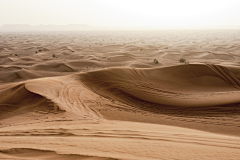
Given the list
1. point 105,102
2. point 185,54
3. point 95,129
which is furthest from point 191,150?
point 185,54

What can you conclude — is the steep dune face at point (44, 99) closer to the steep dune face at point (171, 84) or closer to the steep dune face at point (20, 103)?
the steep dune face at point (20, 103)

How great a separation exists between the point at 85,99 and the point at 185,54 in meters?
19.2

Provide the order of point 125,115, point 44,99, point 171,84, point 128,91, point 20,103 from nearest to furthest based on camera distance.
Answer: point 125,115, point 44,99, point 20,103, point 128,91, point 171,84

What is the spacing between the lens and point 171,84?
10039 mm

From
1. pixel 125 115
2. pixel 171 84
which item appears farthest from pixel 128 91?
pixel 171 84

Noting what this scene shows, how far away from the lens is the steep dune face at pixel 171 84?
26.7ft

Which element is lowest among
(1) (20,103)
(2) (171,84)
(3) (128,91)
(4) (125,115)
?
(4) (125,115)

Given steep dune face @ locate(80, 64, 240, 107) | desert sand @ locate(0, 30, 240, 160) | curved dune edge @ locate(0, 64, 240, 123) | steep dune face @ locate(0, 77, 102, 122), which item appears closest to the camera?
desert sand @ locate(0, 30, 240, 160)

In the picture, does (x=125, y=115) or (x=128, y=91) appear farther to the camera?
(x=128, y=91)

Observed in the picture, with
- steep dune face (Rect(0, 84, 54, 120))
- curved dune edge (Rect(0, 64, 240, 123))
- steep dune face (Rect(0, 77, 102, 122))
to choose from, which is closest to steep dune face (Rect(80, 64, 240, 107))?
curved dune edge (Rect(0, 64, 240, 123))

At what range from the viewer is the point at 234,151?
3.56m

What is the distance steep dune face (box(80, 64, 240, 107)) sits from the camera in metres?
8.14

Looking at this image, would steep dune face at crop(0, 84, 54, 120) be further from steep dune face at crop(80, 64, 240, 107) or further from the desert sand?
steep dune face at crop(80, 64, 240, 107)

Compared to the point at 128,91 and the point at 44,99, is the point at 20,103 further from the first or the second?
the point at 128,91
